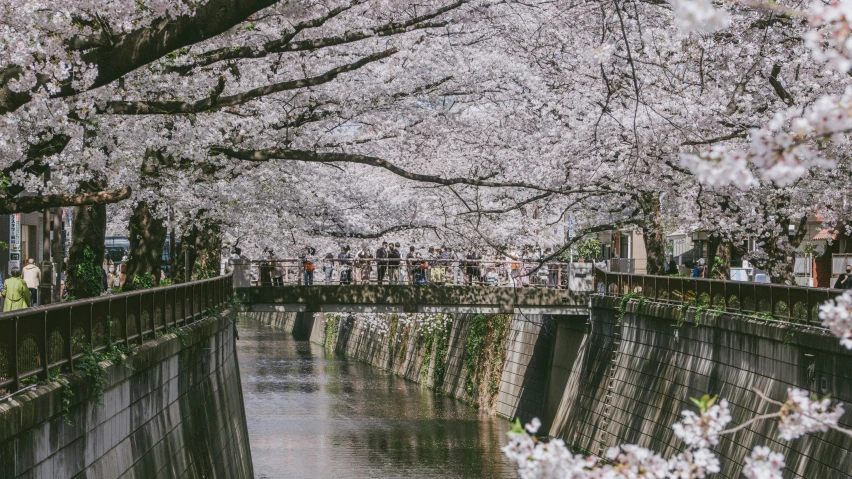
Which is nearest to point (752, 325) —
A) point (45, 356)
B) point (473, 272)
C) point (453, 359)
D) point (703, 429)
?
point (45, 356)

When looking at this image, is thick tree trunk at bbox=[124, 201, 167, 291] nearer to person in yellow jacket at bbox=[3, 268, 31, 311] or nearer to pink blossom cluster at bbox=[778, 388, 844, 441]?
person in yellow jacket at bbox=[3, 268, 31, 311]

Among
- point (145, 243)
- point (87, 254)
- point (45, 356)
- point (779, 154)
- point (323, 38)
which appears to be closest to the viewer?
point (779, 154)

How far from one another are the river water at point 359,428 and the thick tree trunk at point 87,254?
8.19 metres

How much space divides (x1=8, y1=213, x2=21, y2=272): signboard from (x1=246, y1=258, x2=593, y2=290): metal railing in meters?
8.21

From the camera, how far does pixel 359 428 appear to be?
35.7 m

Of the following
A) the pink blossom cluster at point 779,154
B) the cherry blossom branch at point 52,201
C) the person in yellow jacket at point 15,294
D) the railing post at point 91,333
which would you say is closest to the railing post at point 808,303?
the cherry blossom branch at point 52,201

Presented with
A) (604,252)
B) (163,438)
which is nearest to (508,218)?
(163,438)

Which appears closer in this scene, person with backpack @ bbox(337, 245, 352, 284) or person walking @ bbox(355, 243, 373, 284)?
person with backpack @ bbox(337, 245, 352, 284)

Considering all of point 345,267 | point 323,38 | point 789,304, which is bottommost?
point 789,304

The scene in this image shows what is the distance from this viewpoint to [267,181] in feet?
108

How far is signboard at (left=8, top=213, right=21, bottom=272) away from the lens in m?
38.3

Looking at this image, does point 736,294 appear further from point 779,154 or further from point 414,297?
point 779,154

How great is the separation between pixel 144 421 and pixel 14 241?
88.0 ft

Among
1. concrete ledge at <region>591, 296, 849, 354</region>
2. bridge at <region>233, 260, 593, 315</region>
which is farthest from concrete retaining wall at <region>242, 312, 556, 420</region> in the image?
concrete ledge at <region>591, 296, 849, 354</region>
